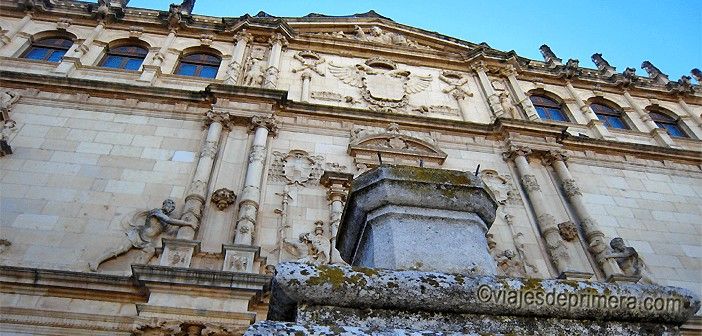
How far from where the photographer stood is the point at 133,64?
45.8 feet

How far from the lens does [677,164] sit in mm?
13977

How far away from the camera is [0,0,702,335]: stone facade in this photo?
7.65 metres

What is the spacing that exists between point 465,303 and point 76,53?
13851 millimetres

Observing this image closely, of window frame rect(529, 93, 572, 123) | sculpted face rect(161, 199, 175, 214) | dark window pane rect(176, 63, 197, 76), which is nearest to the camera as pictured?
sculpted face rect(161, 199, 175, 214)

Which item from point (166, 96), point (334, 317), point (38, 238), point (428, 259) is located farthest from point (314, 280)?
point (166, 96)

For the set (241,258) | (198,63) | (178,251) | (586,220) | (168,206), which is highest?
(198,63)

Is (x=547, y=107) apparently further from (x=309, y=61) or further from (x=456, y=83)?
(x=309, y=61)

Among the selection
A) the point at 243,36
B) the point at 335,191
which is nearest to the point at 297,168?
the point at 335,191

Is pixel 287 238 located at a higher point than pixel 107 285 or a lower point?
higher

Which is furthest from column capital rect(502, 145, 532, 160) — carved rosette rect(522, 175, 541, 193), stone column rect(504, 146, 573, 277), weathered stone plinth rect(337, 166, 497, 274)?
weathered stone plinth rect(337, 166, 497, 274)

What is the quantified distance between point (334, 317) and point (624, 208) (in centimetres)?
1133

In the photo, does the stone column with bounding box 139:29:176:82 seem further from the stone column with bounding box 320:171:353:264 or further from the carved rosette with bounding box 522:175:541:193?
the carved rosette with bounding box 522:175:541:193

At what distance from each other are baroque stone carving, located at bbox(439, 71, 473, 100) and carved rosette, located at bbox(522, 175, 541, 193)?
3.84 m

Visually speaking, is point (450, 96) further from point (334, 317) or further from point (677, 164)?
point (334, 317)
